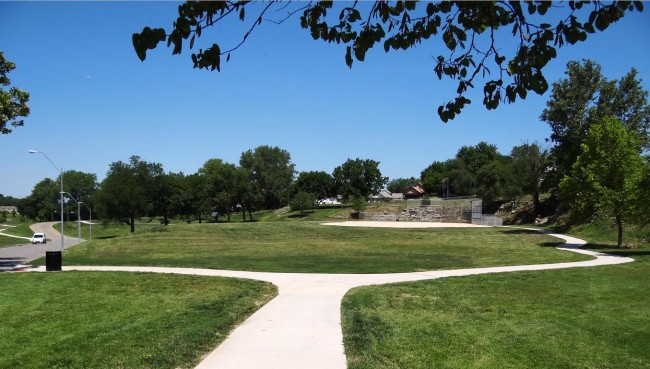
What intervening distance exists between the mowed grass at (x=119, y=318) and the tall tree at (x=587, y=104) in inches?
1563

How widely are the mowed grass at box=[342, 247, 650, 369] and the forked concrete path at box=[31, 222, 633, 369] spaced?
1.09 ft

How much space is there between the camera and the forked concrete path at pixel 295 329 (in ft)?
21.5

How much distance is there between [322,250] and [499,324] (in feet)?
62.4

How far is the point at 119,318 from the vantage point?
29.4ft

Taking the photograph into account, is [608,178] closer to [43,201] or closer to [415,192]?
[415,192]

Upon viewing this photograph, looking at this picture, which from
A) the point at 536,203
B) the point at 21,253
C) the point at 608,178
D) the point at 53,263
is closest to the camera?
the point at 53,263

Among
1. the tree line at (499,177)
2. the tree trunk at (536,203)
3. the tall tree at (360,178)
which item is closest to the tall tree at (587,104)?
the tree line at (499,177)

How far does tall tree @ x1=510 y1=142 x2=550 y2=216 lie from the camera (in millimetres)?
57688

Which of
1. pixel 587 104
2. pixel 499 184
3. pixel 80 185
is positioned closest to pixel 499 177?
pixel 499 184

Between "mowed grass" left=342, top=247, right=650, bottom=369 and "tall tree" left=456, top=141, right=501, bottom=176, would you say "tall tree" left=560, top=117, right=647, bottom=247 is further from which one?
"tall tree" left=456, top=141, right=501, bottom=176

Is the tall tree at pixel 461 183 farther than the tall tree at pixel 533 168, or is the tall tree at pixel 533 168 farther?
the tall tree at pixel 461 183

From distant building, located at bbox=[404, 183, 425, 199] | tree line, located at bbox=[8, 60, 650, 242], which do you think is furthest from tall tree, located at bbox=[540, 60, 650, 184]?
distant building, located at bbox=[404, 183, 425, 199]

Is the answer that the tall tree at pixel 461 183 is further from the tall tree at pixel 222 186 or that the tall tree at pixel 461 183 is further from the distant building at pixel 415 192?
the tall tree at pixel 222 186

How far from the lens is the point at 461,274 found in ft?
53.1
